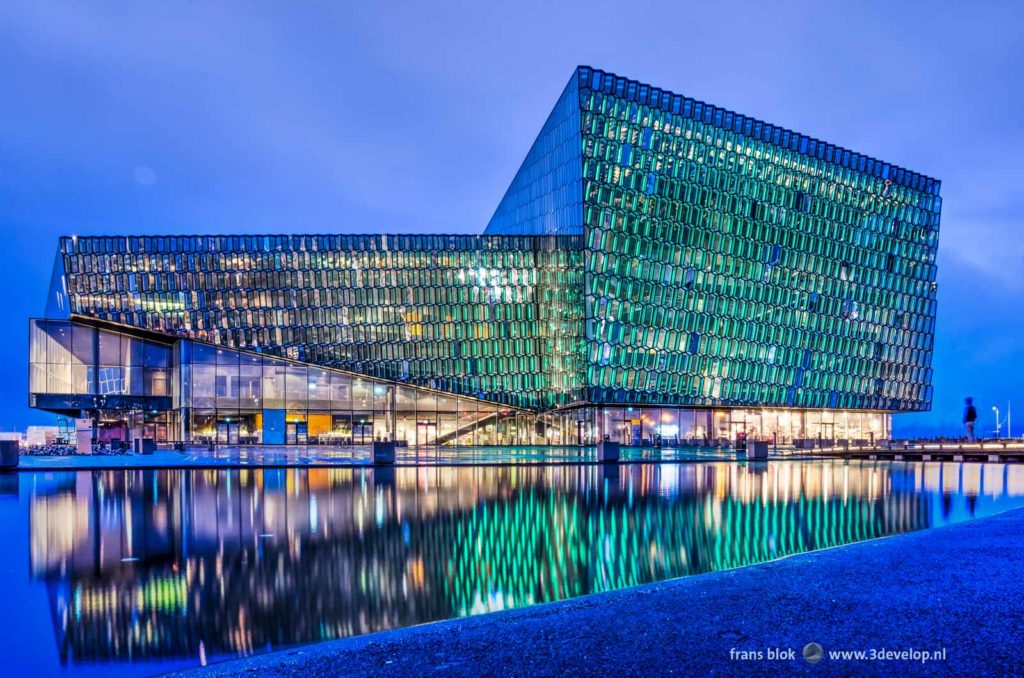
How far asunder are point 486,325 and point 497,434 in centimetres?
929

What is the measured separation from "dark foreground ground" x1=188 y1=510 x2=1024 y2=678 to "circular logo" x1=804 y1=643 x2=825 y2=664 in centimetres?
5

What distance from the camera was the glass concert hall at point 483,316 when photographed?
64.2 meters

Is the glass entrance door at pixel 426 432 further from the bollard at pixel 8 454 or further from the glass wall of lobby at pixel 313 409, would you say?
the bollard at pixel 8 454

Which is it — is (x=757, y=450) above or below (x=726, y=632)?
below

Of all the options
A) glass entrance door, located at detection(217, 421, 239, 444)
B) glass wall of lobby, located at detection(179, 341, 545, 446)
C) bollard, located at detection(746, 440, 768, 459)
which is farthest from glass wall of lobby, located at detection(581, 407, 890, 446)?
glass entrance door, located at detection(217, 421, 239, 444)

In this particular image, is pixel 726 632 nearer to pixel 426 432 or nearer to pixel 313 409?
pixel 426 432

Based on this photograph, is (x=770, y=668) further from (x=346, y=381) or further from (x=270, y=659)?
(x=346, y=381)

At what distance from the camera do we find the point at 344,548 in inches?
423

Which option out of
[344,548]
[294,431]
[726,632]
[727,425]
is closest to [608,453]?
[344,548]

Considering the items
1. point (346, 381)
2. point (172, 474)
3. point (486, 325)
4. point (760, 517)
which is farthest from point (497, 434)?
point (760, 517)

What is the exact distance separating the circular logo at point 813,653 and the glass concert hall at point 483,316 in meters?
57.8

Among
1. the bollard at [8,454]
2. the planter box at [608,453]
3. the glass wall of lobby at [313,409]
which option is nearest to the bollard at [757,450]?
the planter box at [608,453]

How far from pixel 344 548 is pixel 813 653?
696 centimetres

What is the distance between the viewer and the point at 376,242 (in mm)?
67000
